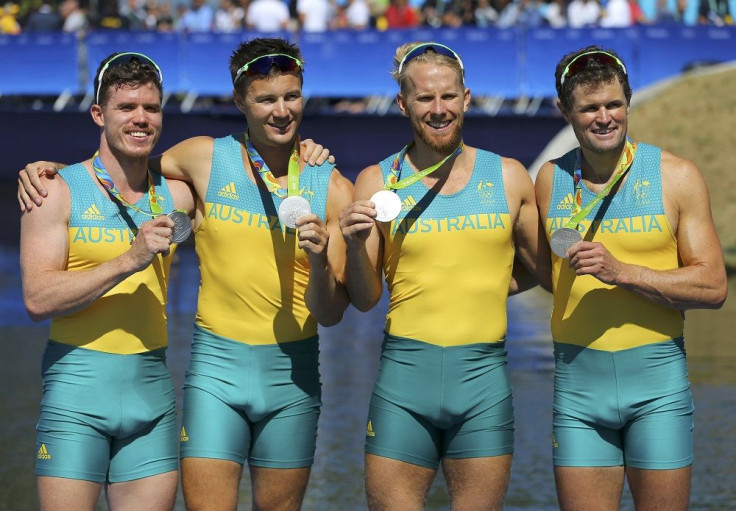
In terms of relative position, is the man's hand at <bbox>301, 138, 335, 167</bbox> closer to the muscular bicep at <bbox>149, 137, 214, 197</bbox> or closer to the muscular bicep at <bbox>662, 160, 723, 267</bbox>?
the muscular bicep at <bbox>149, 137, 214, 197</bbox>

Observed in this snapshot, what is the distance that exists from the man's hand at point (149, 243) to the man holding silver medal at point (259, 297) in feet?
1.87

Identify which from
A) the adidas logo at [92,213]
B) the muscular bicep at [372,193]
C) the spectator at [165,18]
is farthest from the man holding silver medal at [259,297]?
the spectator at [165,18]

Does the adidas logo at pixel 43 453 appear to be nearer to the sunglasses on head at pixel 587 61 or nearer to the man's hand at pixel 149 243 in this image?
the man's hand at pixel 149 243

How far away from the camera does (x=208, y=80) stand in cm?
1989

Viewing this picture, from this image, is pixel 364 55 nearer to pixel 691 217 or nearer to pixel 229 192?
pixel 229 192

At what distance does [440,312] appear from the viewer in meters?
5.68

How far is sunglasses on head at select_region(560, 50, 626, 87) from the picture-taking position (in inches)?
221

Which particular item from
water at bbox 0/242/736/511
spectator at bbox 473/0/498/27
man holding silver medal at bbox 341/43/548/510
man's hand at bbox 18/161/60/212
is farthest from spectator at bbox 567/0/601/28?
man's hand at bbox 18/161/60/212

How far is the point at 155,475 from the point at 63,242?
987 mm

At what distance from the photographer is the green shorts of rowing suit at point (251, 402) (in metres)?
5.73

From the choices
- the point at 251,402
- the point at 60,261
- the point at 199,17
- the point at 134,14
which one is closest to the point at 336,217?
the point at 251,402

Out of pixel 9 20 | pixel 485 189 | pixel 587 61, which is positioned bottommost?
pixel 485 189

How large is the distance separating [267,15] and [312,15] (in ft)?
2.15

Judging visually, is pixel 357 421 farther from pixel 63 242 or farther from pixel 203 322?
pixel 63 242
